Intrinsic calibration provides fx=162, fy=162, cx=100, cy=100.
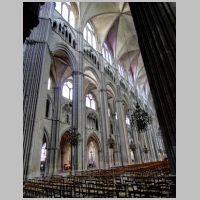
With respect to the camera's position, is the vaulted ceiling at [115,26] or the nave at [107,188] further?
the vaulted ceiling at [115,26]

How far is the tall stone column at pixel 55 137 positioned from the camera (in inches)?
664

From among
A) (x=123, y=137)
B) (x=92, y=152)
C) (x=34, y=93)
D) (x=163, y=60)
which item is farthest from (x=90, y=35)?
(x=163, y=60)

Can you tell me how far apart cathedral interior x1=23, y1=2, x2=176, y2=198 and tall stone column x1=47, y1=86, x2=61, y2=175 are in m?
0.10

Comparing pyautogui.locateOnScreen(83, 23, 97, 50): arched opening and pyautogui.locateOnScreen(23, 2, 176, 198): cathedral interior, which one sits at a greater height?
pyautogui.locateOnScreen(83, 23, 97, 50): arched opening

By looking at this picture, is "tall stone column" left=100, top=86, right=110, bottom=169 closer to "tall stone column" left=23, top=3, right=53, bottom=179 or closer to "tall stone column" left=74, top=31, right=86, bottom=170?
"tall stone column" left=74, top=31, right=86, bottom=170

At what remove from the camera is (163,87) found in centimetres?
478

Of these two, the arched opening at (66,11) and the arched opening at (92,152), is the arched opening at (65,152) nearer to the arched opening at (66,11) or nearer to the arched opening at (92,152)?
the arched opening at (92,152)

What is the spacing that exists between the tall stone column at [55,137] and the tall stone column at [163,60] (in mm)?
14917

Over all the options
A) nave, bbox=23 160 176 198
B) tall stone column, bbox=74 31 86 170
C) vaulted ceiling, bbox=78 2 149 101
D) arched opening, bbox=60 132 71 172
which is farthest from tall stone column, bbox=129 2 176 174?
Result: arched opening, bbox=60 132 71 172

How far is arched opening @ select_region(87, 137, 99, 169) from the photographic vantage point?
1000 inches

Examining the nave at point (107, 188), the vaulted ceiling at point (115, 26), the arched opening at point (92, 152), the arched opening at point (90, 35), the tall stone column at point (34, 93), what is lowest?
the arched opening at point (92, 152)

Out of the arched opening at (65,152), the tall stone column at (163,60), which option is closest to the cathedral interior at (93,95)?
the tall stone column at (163,60)

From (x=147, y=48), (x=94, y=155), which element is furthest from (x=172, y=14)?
(x=94, y=155)

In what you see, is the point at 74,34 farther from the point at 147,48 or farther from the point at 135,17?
the point at 147,48
